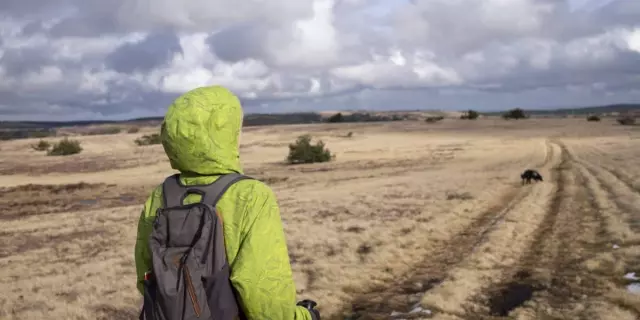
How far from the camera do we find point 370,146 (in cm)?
3425

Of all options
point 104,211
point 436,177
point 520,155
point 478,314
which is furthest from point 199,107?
point 520,155

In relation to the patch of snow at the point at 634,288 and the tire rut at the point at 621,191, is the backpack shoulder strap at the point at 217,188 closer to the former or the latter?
the patch of snow at the point at 634,288

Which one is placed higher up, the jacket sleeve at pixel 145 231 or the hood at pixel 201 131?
the hood at pixel 201 131

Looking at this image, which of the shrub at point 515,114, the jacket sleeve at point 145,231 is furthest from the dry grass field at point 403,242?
the shrub at point 515,114

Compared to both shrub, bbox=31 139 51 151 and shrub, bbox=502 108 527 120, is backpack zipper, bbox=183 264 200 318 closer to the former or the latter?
shrub, bbox=31 139 51 151

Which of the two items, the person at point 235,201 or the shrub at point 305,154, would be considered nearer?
the person at point 235,201

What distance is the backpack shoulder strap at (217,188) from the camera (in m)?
2.13

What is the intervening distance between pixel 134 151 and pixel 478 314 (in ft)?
98.3

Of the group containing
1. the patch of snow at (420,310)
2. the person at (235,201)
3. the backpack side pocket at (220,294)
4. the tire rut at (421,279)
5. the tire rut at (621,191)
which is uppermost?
the person at (235,201)

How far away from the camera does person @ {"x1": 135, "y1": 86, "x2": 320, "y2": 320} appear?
6.81 ft

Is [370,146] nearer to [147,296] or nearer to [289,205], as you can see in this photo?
[289,205]

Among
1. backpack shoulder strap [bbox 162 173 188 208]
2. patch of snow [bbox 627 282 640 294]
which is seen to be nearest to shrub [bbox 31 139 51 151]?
patch of snow [bbox 627 282 640 294]

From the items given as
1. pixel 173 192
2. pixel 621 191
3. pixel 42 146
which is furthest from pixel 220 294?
pixel 42 146

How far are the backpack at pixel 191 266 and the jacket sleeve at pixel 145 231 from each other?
183 millimetres
